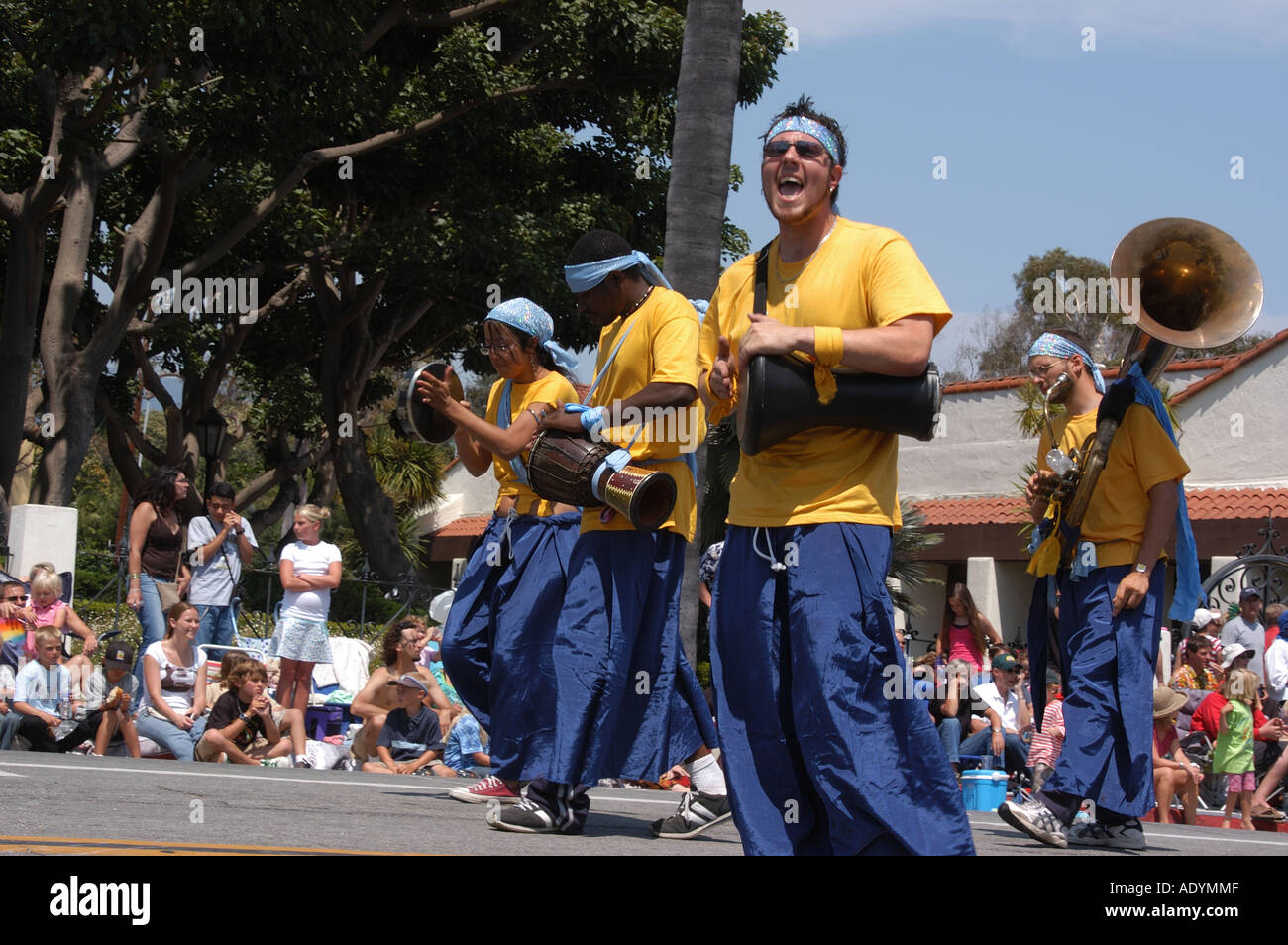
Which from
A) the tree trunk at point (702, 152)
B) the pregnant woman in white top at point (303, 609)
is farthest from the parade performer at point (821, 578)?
the pregnant woman in white top at point (303, 609)

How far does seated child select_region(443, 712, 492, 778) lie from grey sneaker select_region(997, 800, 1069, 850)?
4736 millimetres

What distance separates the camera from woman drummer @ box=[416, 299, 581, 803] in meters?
5.98

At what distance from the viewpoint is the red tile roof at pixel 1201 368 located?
25516 mm

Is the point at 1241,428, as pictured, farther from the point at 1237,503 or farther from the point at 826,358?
the point at 826,358

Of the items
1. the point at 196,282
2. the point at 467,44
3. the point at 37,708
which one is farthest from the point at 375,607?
the point at 37,708

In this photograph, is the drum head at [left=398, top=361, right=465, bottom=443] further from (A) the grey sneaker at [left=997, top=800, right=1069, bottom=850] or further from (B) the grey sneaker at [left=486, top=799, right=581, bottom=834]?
(A) the grey sneaker at [left=997, top=800, right=1069, bottom=850]

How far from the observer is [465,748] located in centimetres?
1055

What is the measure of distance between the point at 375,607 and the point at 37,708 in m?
15.8

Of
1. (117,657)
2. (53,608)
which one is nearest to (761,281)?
(117,657)

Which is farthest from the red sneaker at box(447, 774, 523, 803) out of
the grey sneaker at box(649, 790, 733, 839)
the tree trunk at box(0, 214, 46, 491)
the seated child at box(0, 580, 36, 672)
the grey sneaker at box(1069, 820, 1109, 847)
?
the tree trunk at box(0, 214, 46, 491)

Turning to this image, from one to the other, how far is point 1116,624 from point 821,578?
2693mm

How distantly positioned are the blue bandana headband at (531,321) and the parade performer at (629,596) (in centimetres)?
44

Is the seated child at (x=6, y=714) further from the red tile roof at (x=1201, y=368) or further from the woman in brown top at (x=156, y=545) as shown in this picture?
the red tile roof at (x=1201, y=368)
